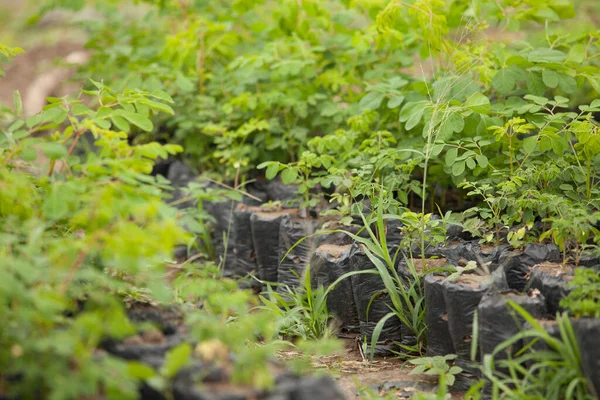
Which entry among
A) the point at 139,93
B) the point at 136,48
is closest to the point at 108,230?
the point at 139,93

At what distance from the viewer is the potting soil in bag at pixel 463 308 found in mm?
2133

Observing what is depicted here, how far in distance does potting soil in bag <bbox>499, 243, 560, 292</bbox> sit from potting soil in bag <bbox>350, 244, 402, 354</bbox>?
484 millimetres

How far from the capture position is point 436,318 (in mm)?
2285

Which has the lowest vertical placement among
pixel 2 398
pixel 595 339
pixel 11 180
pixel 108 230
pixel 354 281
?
pixel 354 281

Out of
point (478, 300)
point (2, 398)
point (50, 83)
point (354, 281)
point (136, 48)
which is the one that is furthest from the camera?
point (50, 83)

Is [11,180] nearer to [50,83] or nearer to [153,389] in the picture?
[153,389]

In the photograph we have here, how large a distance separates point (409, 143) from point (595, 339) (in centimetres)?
138

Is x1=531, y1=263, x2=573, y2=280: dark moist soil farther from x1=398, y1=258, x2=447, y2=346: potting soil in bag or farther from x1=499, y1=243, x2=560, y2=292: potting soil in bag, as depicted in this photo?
x1=398, y1=258, x2=447, y2=346: potting soil in bag

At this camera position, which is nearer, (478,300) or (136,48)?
(478,300)

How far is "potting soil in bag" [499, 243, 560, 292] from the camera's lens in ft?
7.52

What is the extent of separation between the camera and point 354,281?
255 centimetres

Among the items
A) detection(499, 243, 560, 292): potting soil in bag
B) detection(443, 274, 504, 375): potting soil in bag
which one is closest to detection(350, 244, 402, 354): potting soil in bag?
detection(443, 274, 504, 375): potting soil in bag

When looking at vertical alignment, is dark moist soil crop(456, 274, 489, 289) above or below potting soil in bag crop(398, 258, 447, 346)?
above

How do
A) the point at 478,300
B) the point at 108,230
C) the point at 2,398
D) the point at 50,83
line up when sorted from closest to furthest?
the point at 2,398 → the point at 108,230 → the point at 478,300 → the point at 50,83
